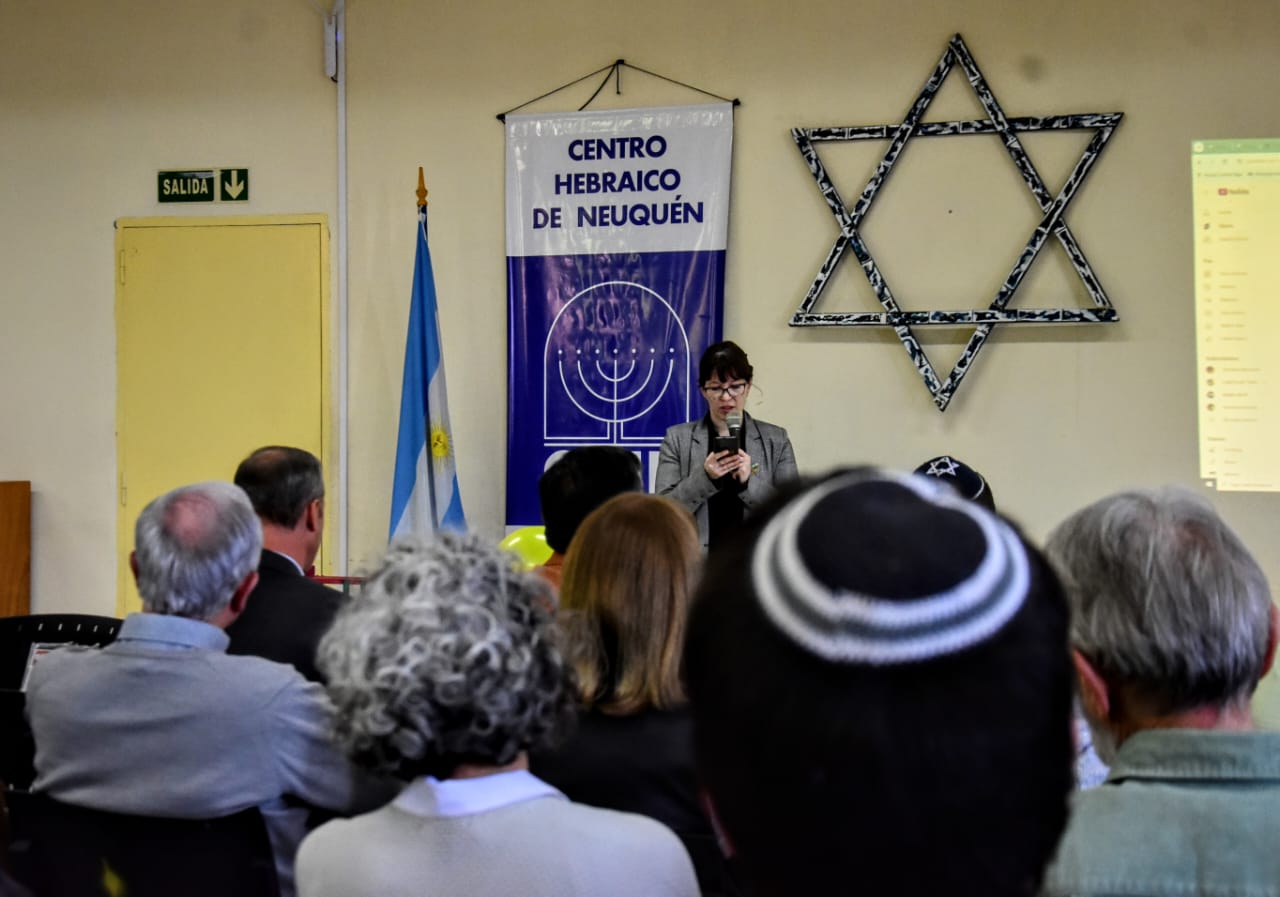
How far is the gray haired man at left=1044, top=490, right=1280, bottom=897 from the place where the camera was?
0.93 metres

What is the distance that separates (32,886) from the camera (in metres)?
1.58

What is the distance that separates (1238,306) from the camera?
156 inches

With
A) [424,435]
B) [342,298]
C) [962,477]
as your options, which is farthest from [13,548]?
[962,477]

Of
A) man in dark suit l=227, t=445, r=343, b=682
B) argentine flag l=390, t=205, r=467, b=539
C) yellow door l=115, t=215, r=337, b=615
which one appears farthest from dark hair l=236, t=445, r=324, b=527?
yellow door l=115, t=215, r=337, b=615

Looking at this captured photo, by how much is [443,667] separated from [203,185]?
4442 millimetres

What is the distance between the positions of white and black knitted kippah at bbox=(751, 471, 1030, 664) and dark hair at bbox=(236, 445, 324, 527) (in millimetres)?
2066

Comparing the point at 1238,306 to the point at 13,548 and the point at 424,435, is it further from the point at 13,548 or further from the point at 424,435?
the point at 13,548

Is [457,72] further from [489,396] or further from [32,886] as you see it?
[32,886]

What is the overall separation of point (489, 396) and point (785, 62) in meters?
1.83

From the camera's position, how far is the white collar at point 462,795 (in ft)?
3.43

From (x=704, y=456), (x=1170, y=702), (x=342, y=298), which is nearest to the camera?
(x=1170, y=702)

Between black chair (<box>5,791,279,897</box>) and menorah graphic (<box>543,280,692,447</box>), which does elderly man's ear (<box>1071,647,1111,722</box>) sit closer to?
black chair (<box>5,791,279,897</box>)

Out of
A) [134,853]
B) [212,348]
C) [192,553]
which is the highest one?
[212,348]

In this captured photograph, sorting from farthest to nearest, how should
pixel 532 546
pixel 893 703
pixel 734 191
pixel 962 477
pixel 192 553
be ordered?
pixel 734 191 < pixel 532 546 < pixel 962 477 < pixel 192 553 < pixel 893 703
